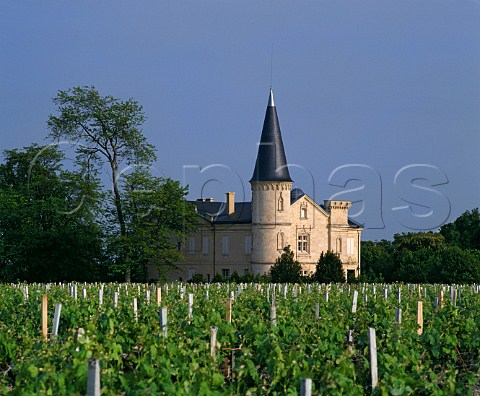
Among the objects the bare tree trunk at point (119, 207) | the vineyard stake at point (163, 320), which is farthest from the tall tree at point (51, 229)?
the vineyard stake at point (163, 320)

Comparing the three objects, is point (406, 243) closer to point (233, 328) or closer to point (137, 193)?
point (137, 193)

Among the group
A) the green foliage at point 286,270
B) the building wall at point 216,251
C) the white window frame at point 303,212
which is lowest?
the green foliage at point 286,270

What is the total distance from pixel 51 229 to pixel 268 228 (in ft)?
38.8

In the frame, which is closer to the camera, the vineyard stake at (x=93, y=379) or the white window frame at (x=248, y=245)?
the vineyard stake at (x=93, y=379)

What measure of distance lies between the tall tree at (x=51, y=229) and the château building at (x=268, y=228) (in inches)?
278

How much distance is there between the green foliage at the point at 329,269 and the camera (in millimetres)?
47469

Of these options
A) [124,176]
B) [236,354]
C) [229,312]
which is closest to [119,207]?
[124,176]

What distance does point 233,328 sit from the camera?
12.3 metres

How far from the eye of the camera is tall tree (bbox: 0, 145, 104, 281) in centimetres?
4466

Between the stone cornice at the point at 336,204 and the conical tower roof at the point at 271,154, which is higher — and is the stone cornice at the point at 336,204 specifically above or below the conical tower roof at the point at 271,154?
below

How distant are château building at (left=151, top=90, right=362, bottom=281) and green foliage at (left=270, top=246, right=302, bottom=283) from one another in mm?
2341

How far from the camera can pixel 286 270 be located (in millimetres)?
47562

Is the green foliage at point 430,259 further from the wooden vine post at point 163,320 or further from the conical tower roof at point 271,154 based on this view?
the wooden vine post at point 163,320

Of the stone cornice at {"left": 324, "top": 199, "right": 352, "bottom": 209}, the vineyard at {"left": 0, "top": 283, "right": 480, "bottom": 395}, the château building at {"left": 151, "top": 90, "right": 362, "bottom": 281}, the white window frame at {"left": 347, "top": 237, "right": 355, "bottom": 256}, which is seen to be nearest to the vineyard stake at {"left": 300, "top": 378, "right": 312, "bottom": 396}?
the vineyard at {"left": 0, "top": 283, "right": 480, "bottom": 395}
